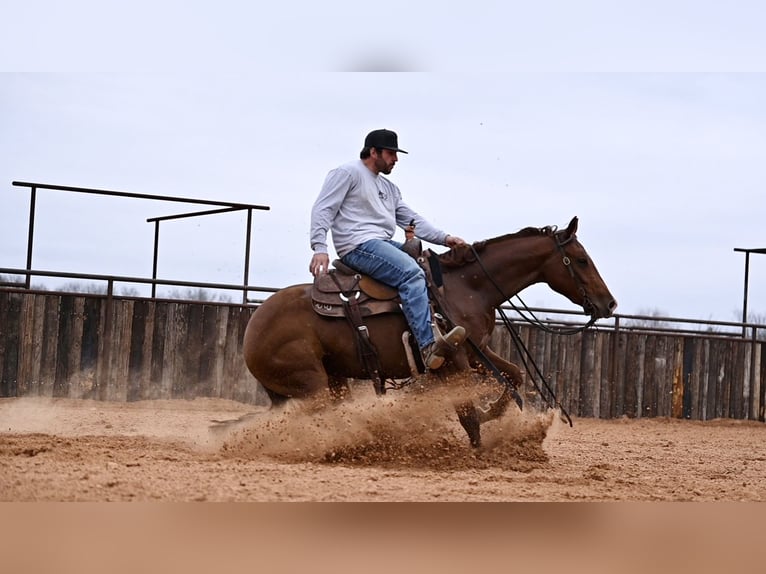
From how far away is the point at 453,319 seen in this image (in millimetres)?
7113

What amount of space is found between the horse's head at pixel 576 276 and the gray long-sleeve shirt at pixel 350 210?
1.25m

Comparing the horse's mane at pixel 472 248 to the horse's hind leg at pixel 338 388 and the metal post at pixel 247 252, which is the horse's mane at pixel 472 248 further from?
the metal post at pixel 247 252

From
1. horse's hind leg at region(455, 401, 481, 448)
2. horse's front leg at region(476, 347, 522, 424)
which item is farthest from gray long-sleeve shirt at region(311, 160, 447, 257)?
horse's hind leg at region(455, 401, 481, 448)

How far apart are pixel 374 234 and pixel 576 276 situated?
154cm

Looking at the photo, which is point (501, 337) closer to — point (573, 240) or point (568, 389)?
point (568, 389)

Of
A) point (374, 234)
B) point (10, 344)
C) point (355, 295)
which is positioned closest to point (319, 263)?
point (355, 295)

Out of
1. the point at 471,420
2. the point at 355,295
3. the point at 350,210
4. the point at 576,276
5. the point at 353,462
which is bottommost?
the point at 353,462

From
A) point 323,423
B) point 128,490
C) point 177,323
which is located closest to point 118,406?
point 177,323

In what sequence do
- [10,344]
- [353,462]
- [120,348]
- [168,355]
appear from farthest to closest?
[168,355] < [120,348] < [10,344] < [353,462]

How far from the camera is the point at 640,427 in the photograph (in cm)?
1322

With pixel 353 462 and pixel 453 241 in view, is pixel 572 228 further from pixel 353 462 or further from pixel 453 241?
pixel 353 462

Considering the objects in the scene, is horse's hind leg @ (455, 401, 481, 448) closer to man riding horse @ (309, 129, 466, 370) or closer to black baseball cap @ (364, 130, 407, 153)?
man riding horse @ (309, 129, 466, 370)

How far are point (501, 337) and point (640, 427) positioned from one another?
2.20 meters

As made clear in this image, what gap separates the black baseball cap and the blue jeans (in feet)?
2.25
